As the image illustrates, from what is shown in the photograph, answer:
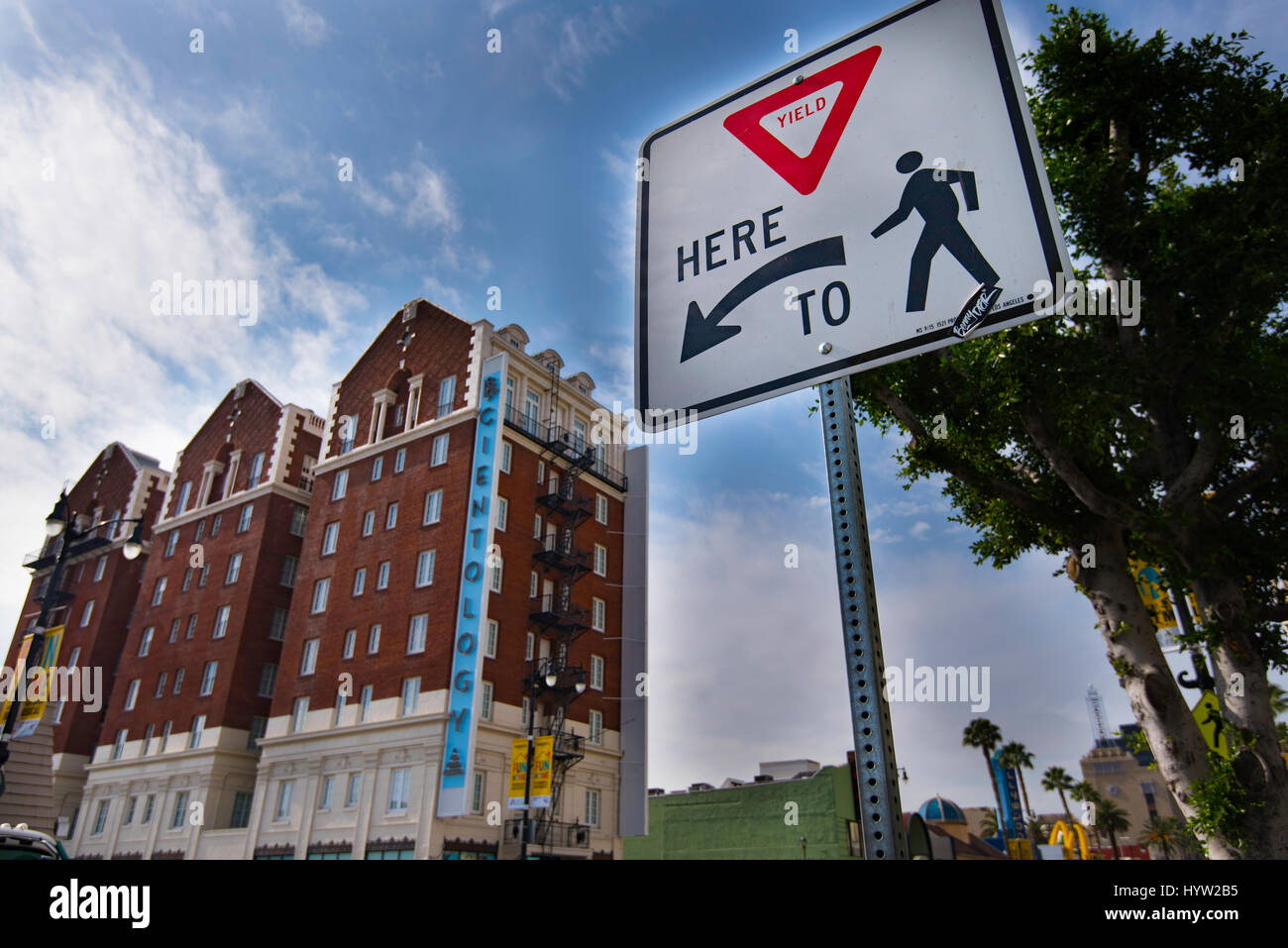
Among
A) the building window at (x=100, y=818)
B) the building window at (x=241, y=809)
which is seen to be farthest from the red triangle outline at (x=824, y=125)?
the building window at (x=100, y=818)

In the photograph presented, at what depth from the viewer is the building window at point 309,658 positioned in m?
37.8

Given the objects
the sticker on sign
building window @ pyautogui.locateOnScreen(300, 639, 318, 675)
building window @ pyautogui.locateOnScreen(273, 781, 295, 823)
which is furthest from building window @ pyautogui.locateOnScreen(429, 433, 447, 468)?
the sticker on sign

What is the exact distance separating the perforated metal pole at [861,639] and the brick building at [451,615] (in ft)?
91.5

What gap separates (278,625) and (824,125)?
1834 inches

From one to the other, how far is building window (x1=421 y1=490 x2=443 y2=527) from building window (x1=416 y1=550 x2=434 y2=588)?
1542mm

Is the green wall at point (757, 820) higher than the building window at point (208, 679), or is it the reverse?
the building window at point (208, 679)

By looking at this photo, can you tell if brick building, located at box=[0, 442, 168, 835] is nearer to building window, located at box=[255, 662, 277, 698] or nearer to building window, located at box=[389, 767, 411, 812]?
building window, located at box=[255, 662, 277, 698]

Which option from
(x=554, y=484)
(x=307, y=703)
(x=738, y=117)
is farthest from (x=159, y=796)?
(x=738, y=117)

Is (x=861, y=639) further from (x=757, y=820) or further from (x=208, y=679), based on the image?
(x=757, y=820)

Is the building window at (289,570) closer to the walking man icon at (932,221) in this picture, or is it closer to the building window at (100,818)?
the building window at (100,818)

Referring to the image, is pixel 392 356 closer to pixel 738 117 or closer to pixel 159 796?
pixel 159 796

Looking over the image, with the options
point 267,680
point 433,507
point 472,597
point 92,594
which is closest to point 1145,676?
point 472,597

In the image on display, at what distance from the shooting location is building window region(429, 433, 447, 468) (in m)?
37.8

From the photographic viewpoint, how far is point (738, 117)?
9.54 ft
